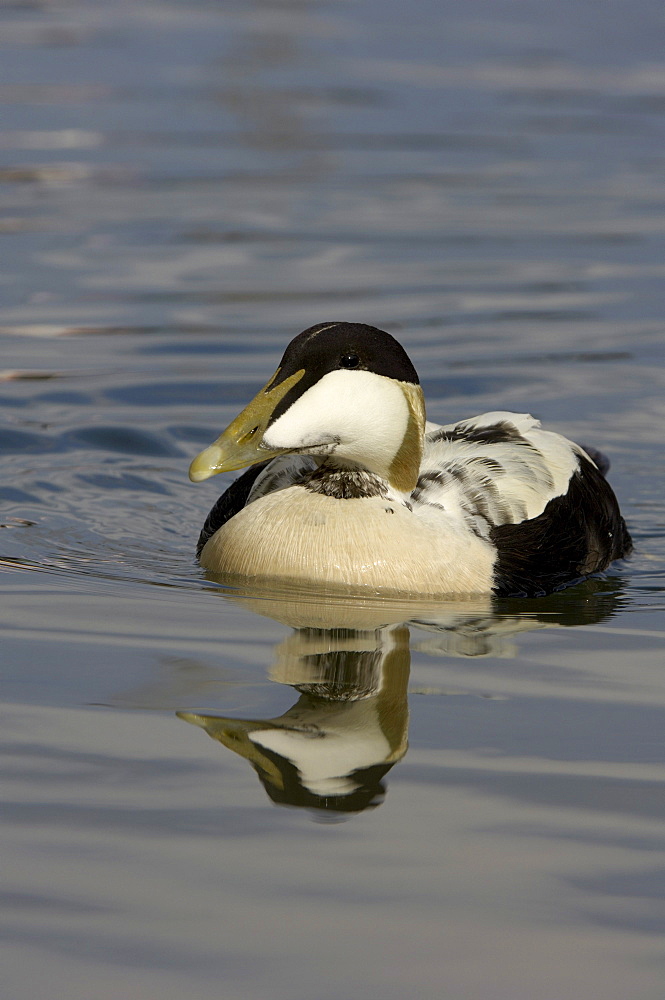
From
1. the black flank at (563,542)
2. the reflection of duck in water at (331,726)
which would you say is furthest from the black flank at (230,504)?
the reflection of duck in water at (331,726)

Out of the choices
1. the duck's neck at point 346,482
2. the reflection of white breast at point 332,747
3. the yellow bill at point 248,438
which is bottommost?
the reflection of white breast at point 332,747

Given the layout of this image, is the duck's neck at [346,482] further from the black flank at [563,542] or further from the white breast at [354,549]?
the black flank at [563,542]

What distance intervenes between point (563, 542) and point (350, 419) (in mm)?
1185

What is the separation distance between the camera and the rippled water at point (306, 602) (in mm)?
3104

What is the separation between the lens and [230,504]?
6059mm

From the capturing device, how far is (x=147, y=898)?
3164 mm

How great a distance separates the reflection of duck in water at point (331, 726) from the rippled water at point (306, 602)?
0.04ft

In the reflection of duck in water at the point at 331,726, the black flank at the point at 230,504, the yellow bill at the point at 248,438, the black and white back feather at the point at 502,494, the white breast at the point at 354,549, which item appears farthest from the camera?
the black flank at the point at 230,504

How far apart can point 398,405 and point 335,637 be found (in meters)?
0.88

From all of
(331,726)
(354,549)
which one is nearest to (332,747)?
(331,726)

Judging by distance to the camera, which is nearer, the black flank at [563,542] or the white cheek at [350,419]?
the white cheek at [350,419]

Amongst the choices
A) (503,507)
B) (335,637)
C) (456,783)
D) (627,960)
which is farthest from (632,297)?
(627,960)

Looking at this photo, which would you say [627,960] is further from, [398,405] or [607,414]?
[607,414]

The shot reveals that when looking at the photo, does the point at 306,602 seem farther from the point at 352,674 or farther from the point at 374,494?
the point at 352,674
